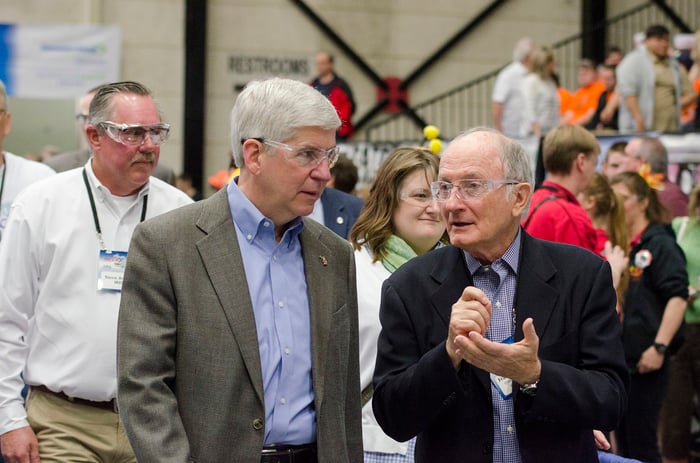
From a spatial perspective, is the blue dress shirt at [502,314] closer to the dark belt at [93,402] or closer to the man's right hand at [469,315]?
the man's right hand at [469,315]

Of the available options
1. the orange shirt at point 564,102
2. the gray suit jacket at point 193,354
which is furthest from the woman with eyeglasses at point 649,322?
the orange shirt at point 564,102

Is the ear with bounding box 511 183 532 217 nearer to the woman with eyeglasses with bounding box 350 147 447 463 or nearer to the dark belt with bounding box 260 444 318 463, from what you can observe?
the dark belt with bounding box 260 444 318 463

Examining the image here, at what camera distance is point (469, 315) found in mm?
2932

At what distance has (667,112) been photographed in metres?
11.9

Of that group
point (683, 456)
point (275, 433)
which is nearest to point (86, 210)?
point (275, 433)

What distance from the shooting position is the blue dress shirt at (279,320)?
10.4 ft

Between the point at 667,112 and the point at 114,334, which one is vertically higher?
the point at 667,112

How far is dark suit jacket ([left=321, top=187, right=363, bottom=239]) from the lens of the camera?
6.21m

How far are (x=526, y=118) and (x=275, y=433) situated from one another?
10268mm

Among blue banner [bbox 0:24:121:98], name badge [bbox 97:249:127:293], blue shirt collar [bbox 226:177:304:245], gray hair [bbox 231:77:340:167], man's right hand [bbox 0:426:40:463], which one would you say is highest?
blue banner [bbox 0:24:121:98]

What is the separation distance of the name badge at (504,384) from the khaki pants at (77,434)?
1.55m

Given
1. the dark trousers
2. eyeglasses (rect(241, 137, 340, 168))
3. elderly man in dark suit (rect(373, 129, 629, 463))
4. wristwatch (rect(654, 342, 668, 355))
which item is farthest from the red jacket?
eyeglasses (rect(241, 137, 340, 168))

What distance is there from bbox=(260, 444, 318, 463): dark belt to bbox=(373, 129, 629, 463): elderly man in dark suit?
235mm

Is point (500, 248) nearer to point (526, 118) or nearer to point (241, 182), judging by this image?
point (241, 182)
